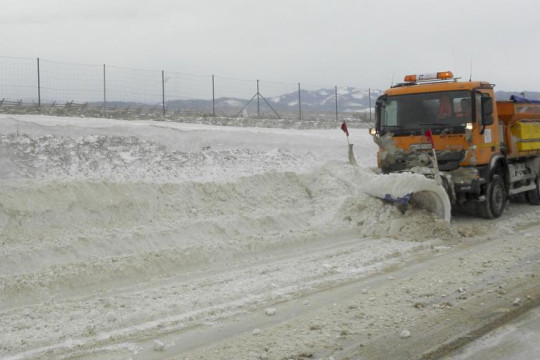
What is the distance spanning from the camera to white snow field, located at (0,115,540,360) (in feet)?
17.9

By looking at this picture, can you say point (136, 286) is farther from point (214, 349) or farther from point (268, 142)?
point (268, 142)

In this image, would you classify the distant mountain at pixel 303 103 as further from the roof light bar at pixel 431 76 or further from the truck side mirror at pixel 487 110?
the truck side mirror at pixel 487 110

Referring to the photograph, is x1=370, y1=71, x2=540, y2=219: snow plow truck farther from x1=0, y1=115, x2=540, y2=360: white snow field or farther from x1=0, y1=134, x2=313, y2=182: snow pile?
x1=0, y1=134, x2=313, y2=182: snow pile

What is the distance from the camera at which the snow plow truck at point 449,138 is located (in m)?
11.3

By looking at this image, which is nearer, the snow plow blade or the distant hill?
the snow plow blade

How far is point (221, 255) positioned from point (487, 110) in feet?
20.2

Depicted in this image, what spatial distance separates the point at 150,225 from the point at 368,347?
4992 mm

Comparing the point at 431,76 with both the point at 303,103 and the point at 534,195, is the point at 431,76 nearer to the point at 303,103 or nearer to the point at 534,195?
the point at 534,195

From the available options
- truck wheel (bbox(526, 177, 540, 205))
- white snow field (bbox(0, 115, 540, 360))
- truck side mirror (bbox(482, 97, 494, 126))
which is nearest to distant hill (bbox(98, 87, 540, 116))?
truck wheel (bbox(526, 177, 540, 205))

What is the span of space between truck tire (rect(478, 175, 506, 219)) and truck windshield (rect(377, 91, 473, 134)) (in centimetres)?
161

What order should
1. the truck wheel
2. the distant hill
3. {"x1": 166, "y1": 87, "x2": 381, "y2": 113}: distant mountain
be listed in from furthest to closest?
{"x1": 166, "y1": 87, "x2": 381, "y2": 113}: distant mountain
the distant hill
the truck wheel

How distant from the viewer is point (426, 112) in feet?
38.1

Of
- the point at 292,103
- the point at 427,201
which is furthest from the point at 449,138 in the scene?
the point at 292,103

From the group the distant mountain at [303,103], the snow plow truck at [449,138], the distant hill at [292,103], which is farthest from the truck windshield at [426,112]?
the distant mountain at [303,103]
